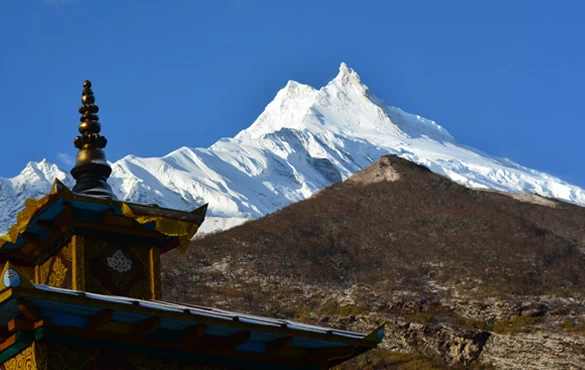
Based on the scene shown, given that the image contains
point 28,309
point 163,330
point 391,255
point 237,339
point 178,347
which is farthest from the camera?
point 391,255

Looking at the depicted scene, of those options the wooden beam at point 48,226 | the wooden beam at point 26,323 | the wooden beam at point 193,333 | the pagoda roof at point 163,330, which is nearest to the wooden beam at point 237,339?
the pagoda roof at point 163,330

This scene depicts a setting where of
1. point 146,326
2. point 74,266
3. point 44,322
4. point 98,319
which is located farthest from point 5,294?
point 74,266

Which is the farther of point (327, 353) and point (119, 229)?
point (119, 229)

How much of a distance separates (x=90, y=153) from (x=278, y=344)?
2.64 m

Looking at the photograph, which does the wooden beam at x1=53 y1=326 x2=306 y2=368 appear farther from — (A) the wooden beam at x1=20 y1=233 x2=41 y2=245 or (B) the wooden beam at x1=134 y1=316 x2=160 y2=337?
(A) the wooden beam at x1=20 y1=233 x2=41 y2=245

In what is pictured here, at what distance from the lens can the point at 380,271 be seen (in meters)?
72.7

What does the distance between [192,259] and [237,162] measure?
325 ft

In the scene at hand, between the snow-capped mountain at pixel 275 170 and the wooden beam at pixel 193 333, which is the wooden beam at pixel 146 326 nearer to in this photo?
the wooden beam at pixel 193 333

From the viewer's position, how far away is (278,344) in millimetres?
10258

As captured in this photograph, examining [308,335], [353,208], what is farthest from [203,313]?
[353,208]

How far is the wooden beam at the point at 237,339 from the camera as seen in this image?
994 centimetres

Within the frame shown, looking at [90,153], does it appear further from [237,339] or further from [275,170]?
[275,170]

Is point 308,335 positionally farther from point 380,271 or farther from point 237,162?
point 237,162

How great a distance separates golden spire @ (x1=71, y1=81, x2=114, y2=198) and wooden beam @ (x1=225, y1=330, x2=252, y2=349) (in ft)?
6.67
